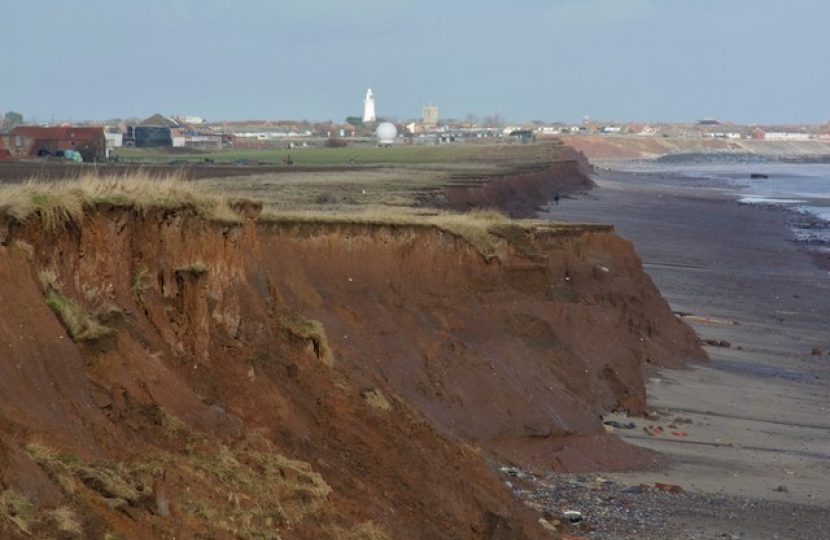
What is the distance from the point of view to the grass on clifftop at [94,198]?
13220mm

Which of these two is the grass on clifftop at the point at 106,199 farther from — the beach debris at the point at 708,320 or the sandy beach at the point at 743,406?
the beach debris at the point at 708,320

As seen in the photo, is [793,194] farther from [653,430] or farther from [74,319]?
[74,319]

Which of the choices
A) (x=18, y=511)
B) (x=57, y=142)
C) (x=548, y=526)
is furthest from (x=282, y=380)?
(x=57, y=142)

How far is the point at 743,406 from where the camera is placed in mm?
25062

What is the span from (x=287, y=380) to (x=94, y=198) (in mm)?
2879

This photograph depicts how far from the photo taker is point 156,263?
48.8 ft

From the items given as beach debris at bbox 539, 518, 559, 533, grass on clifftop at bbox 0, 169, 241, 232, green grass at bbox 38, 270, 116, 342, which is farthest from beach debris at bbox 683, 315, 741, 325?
green grass at bbox 38, 270, 116, 342

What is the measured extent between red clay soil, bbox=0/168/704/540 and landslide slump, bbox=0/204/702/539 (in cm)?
3

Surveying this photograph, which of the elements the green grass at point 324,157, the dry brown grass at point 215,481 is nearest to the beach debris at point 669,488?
the dry brown grass at point 215,481

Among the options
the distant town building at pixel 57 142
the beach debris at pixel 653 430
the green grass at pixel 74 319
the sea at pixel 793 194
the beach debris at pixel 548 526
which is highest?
the green grass at pixel 74 319

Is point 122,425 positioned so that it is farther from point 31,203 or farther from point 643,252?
point 643,252

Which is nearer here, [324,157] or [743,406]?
[743,406]

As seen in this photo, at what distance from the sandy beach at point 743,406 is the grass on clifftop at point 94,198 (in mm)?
5517

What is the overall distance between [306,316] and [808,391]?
1213cm
